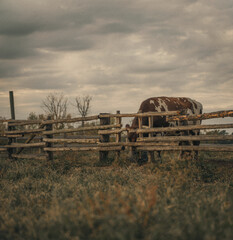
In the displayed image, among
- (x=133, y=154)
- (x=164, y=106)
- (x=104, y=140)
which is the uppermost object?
(x=164, y=106)

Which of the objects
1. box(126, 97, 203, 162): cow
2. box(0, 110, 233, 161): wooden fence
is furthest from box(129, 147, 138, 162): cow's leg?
box(126, 97, 203, 162): cow

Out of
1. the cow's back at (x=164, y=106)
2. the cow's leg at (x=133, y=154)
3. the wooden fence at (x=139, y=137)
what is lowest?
the cow's leg at (x=133, y=154)

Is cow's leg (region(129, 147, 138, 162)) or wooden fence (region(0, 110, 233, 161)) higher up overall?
wooden fence (region(0, 110, 233, 161))

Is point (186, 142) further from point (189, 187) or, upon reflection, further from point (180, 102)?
point (180, 102)

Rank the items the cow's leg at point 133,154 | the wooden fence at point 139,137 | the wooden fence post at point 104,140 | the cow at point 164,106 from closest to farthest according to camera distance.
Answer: the wooden fence at point 139,137 → the cow's leg at point 133,154 → the wooden fence post at point 104,140 → the cow at point 164,106

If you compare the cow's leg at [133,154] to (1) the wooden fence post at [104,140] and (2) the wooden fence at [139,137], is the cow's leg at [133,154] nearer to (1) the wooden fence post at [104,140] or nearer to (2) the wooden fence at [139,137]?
(2) the wooden fence at [139,137]

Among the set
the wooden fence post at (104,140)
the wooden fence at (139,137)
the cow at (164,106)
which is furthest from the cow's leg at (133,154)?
the wooden fence post at (104,140)

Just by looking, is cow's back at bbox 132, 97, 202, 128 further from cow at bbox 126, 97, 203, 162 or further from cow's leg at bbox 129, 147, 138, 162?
cow's leg at bbox 129, 147, 138, 162

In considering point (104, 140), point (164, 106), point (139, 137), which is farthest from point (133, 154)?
point (164, 106)

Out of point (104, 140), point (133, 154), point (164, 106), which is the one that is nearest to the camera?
point (133, 154)

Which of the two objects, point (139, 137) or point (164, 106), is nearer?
point (139, 137)

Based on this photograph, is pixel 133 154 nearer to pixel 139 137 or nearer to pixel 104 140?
pixel 139 137

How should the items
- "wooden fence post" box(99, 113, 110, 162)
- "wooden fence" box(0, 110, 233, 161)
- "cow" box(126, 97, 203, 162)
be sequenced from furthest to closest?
1. "cow" box(126, 97, 203, 162)
2. "wooden fence post" box(99, 113, 110, 162)
3. "wooden fence" box(0, 110, 233, 161)

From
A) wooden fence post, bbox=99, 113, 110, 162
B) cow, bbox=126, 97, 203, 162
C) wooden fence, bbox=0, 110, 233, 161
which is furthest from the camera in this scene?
cow, bbox=126, 97, 203, 162
